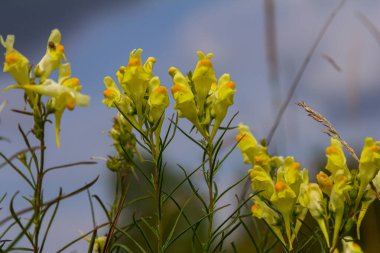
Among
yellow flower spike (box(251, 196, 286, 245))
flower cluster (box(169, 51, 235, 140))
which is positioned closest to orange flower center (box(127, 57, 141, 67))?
flower cluster (box(169, 51, 235, 140))

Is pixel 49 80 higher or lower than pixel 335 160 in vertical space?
higher

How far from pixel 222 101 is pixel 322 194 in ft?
1.56

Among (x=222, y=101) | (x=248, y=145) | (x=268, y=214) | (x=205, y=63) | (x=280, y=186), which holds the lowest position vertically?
(x=268, y=214)

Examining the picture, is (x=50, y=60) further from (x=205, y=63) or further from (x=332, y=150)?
(x=332, y=150)

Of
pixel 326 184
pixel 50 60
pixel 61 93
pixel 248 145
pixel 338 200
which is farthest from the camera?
pixel 248 145

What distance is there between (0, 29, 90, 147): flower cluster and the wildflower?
0.55 metres

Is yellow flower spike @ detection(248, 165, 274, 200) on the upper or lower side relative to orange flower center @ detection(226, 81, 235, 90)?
lower

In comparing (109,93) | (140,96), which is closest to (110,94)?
(109,93)

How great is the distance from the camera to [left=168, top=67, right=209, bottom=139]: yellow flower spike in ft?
7.13

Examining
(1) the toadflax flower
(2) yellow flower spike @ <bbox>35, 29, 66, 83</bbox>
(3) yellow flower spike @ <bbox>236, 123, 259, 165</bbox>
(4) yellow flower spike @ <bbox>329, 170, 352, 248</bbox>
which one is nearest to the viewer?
(1) the toadflax flower

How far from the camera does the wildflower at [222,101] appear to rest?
2.24 m

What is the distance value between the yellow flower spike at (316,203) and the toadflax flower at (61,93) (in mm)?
828

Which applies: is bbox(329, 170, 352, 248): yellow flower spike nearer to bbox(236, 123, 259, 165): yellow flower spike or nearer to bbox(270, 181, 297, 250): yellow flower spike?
bbox(270, 181, 297, 250): yellow flower spike

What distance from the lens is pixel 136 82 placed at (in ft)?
7.13
